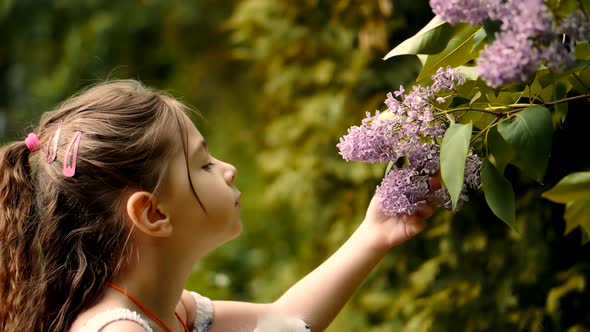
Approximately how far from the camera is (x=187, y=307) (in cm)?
151

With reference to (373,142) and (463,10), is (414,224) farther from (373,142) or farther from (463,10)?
(463,10)

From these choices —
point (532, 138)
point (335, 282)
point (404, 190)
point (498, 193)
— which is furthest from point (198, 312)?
point (532, 138)

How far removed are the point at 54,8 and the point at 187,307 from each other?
12.2 feet

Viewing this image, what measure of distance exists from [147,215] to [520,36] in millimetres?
722

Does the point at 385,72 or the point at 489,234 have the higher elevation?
the point at 385,72

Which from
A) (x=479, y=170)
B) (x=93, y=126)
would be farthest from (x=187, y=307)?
(x=479, y=170)

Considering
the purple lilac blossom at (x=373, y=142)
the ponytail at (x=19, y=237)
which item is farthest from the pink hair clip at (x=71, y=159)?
the purple lilac blossom at (x=373, y=142)

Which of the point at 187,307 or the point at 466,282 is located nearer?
the point at 187,307

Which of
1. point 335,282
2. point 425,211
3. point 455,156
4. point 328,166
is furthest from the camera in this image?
point 328,166

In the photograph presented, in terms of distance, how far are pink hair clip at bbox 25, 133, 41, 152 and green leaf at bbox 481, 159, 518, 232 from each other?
2.53ft

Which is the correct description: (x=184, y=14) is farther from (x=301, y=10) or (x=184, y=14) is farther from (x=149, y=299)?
(x=149, y=299)

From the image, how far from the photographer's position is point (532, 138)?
2.68 ft

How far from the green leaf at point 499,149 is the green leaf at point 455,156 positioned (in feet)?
0.18

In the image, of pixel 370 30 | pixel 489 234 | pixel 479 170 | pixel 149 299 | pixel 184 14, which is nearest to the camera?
pixel 479 170
